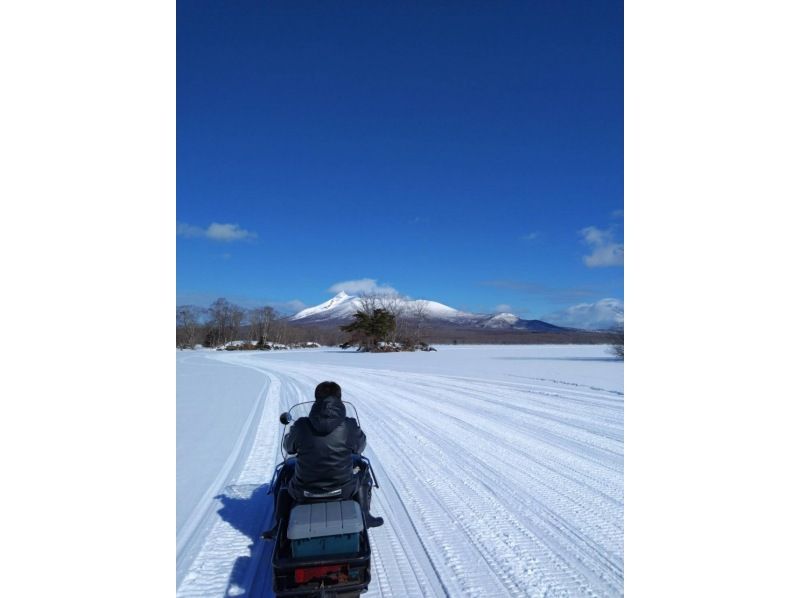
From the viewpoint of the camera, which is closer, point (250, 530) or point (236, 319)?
point (250, 530)

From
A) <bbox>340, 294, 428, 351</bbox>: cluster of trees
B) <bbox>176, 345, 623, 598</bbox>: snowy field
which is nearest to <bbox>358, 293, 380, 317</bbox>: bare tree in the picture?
<bbox>340, 294, 428, 351</bbox>: cluster of trees

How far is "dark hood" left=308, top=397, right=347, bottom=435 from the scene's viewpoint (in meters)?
2.63

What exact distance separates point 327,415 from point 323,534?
2.13 feet

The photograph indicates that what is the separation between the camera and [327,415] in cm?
265

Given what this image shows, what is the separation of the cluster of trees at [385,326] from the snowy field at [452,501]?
38762 millimetres

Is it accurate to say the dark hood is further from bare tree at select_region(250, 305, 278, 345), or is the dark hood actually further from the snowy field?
bare tree at select_region(250, 305, 278, 345)

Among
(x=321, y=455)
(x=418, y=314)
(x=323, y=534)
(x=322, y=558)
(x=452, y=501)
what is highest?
(x=418, y=314)

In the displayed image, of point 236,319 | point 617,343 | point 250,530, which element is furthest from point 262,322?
point 250,530

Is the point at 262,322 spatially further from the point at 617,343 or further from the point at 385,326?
the point at 617,343

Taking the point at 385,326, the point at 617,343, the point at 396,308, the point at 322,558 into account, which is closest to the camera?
the point at 322,558

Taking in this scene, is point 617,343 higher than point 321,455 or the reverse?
the reverse
